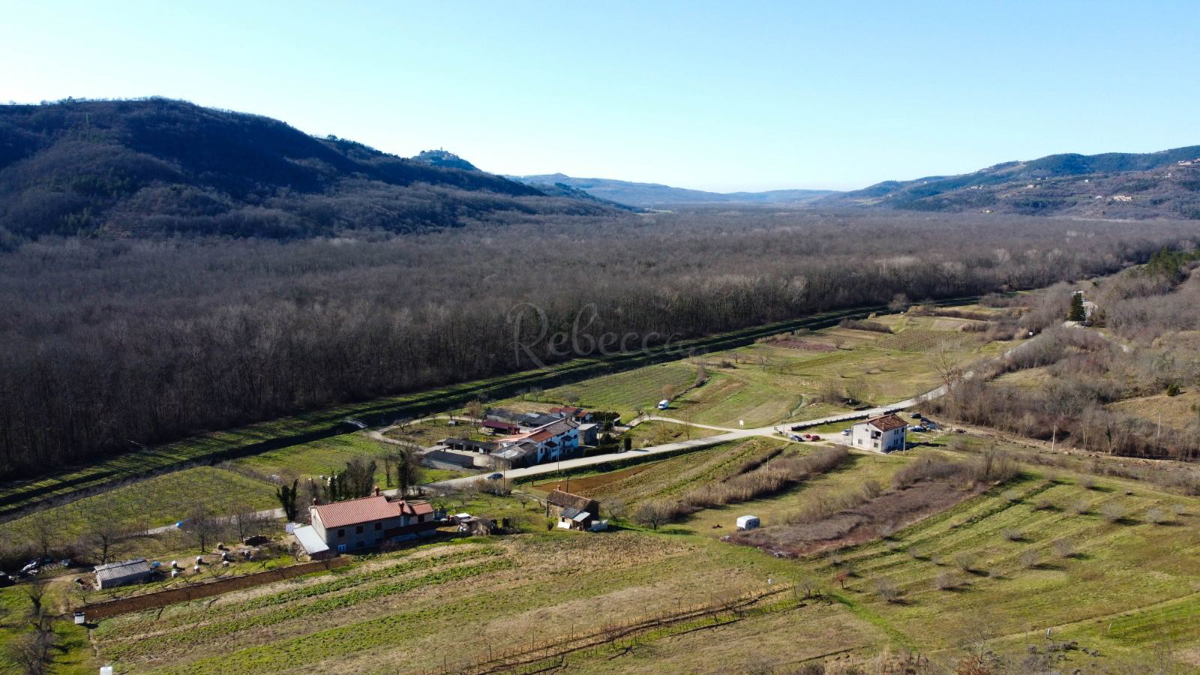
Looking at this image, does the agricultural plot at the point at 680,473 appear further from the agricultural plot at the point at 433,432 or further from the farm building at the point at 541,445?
the agricultural plot at the point at 433,432

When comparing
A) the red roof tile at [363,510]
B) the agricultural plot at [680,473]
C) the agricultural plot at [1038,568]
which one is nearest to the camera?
the agricultural plot at [1038,568]

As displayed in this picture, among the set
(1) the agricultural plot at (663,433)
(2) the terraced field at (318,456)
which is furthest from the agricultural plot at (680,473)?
(2) the terraced field at (318,456)

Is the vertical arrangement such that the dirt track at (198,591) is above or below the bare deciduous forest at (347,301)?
below

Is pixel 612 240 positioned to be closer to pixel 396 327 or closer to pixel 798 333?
pixel 798 333

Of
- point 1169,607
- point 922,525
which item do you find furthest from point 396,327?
point 1169,607

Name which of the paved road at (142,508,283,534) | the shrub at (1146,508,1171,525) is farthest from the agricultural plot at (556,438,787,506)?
the shrub at (1146,508,1171,525)

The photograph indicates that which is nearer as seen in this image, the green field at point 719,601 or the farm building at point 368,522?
the green field at point 719,601

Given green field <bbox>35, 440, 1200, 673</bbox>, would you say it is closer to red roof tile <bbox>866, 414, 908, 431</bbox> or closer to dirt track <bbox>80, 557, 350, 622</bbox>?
dirt track <bbox>80, 557, 350, 622</bbox>
